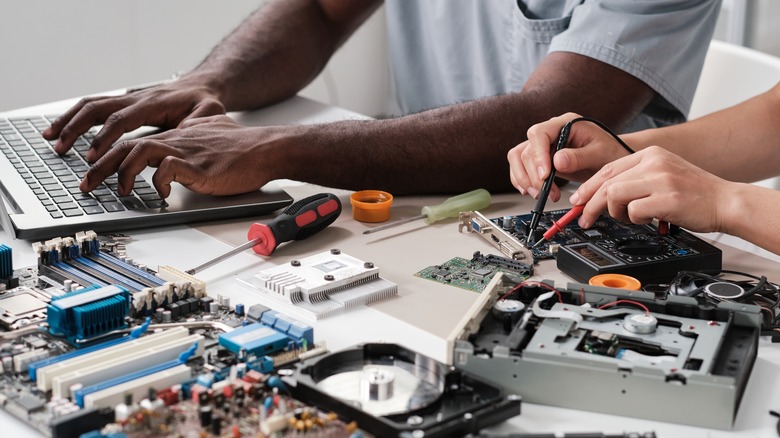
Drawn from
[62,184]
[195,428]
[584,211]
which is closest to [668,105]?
[584,211]

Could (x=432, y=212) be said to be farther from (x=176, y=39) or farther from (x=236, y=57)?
(x=176, y=39)

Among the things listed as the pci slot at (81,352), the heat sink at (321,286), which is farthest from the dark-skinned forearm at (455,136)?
the pci slot at (81,352)

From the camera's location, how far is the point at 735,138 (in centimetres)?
170

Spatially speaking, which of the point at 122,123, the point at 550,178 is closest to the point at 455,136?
the point at 550,178

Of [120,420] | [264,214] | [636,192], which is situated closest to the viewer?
[120,420]

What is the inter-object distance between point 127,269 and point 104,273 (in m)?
0.03

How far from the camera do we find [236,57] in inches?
86.0

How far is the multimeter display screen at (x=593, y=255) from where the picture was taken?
128cm

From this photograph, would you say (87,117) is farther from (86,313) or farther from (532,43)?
(532,43)

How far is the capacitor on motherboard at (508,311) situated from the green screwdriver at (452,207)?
459mm

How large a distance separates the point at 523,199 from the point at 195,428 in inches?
35.6

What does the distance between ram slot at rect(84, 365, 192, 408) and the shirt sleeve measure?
1.11m

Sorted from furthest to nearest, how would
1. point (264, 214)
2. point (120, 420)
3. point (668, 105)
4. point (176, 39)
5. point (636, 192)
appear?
1. point (176, 39)
2. point (668, 105)
3. point (264, 214)
4. point (636, 192)
5. point (120, 420)

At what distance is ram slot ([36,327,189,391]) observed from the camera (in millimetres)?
952
